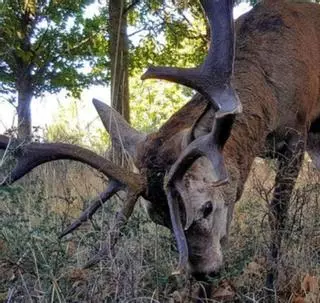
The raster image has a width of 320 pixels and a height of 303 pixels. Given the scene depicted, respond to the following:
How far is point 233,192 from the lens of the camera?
449cm

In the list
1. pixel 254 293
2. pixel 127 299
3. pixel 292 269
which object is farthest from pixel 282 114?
pixel 127 299

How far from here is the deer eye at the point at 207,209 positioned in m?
4.16

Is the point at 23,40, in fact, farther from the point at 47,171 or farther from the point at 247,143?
the point at 247,143

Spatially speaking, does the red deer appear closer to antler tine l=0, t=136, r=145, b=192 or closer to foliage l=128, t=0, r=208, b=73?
antler tine l=0, t=136, r=145, b=192

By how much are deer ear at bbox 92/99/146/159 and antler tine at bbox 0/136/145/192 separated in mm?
459

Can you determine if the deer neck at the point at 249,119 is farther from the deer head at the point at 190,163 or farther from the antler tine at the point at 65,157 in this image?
the antler tine at the point at 65,157

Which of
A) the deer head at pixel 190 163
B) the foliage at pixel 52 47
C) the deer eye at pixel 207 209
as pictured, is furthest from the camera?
the foliage at pixel 52 47

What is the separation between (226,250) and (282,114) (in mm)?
1267

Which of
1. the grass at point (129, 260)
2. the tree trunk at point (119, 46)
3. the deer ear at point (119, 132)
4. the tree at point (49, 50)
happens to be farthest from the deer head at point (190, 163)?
the tree at point (49, 50)

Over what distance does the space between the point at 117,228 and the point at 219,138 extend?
71cm

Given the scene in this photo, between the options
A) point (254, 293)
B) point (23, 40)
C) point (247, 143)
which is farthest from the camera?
point (23, 40)

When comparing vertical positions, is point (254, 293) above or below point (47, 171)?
below

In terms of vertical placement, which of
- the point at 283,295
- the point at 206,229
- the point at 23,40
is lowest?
the point at 283,295

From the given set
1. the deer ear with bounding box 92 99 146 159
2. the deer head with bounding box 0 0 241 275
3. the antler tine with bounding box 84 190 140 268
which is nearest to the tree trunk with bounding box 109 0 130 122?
the deer ear with bounding box 92 99 146 159
